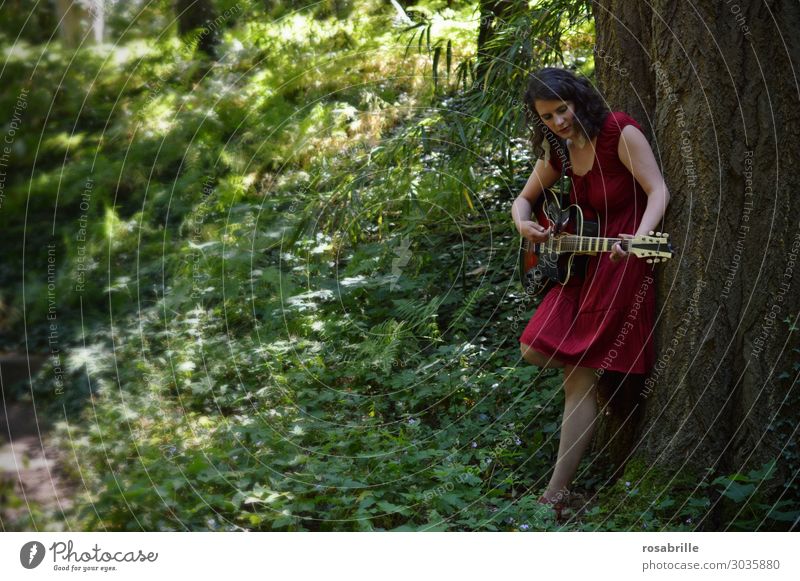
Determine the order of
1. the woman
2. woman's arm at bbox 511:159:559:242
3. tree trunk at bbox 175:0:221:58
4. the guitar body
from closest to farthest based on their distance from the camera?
the woman → the guitar body → woman's arm at bbox 511:159:559:242 → tree trunk at bbox 175:0:221:58

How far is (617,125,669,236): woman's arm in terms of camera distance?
123 inches

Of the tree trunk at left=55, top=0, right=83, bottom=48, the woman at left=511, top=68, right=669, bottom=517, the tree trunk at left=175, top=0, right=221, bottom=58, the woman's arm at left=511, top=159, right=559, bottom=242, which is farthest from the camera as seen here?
the tree trunk at left=175, top=0, right=221, bottom=58

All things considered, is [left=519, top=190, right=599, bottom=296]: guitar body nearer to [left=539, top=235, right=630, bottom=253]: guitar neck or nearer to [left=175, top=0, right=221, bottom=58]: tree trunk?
[left=539, top=235, right=630, bottom=253]: guitar neck

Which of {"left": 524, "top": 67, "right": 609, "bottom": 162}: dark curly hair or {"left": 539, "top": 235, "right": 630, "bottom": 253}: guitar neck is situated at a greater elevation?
{"left": 524, "top": 67, "right": 609, "bottom": 162}: dark curly hair

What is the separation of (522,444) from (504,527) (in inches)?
27.6

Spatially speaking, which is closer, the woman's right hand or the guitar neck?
the guitar neck

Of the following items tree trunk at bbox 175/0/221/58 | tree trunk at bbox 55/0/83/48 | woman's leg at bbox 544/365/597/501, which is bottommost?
woman's leg at bbox 544/365/597/501

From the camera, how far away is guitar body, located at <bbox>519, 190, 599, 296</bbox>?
3371 millimetres

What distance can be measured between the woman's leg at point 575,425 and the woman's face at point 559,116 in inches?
34.3

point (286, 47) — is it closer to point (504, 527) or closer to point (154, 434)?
point (154, 434)

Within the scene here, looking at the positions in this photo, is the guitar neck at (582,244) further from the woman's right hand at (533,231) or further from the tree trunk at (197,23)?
the tree trunk at (197,23)

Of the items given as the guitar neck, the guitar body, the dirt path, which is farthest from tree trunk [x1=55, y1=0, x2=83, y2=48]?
the guitar neck

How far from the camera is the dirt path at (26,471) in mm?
3170

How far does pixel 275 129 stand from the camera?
6.45 metres
